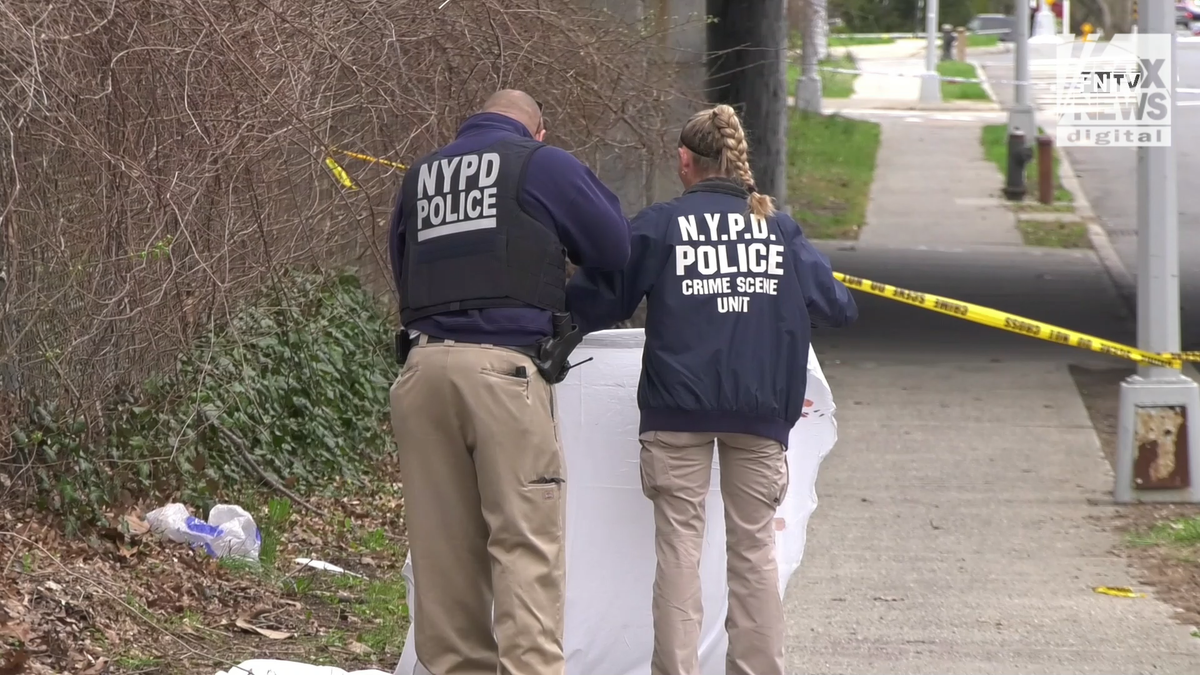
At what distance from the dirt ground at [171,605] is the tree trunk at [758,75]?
7036mm

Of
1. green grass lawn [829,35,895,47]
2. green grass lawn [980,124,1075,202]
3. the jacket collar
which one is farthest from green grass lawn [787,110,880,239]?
green grass lawn [829,35,895,47]

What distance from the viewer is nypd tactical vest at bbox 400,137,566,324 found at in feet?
14.3

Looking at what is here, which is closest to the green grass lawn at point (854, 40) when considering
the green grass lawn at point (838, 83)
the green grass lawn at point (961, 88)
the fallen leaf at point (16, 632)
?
the green grass lawn at point (961, 88)

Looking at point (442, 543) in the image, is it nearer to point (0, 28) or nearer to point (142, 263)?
point (142, 263)

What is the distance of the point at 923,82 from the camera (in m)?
36.6

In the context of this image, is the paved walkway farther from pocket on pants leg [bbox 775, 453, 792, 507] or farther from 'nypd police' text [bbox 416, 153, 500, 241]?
'nypd police' text [bbox 416, 153, 500, 241]

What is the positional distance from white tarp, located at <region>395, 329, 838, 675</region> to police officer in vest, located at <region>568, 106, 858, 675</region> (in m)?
0.23

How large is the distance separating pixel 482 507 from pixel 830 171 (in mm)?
21562

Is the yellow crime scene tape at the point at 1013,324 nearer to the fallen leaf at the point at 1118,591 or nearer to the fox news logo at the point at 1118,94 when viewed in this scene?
the fox news logo at the point at 1118,94

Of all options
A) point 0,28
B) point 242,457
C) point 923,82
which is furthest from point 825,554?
point 923,82

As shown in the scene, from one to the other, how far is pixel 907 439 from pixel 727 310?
217 inches

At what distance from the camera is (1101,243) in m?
19.3

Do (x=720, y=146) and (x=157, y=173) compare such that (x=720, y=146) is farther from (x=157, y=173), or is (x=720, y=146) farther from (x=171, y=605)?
(x=171, y=605)

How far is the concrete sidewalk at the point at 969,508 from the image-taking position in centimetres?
580
